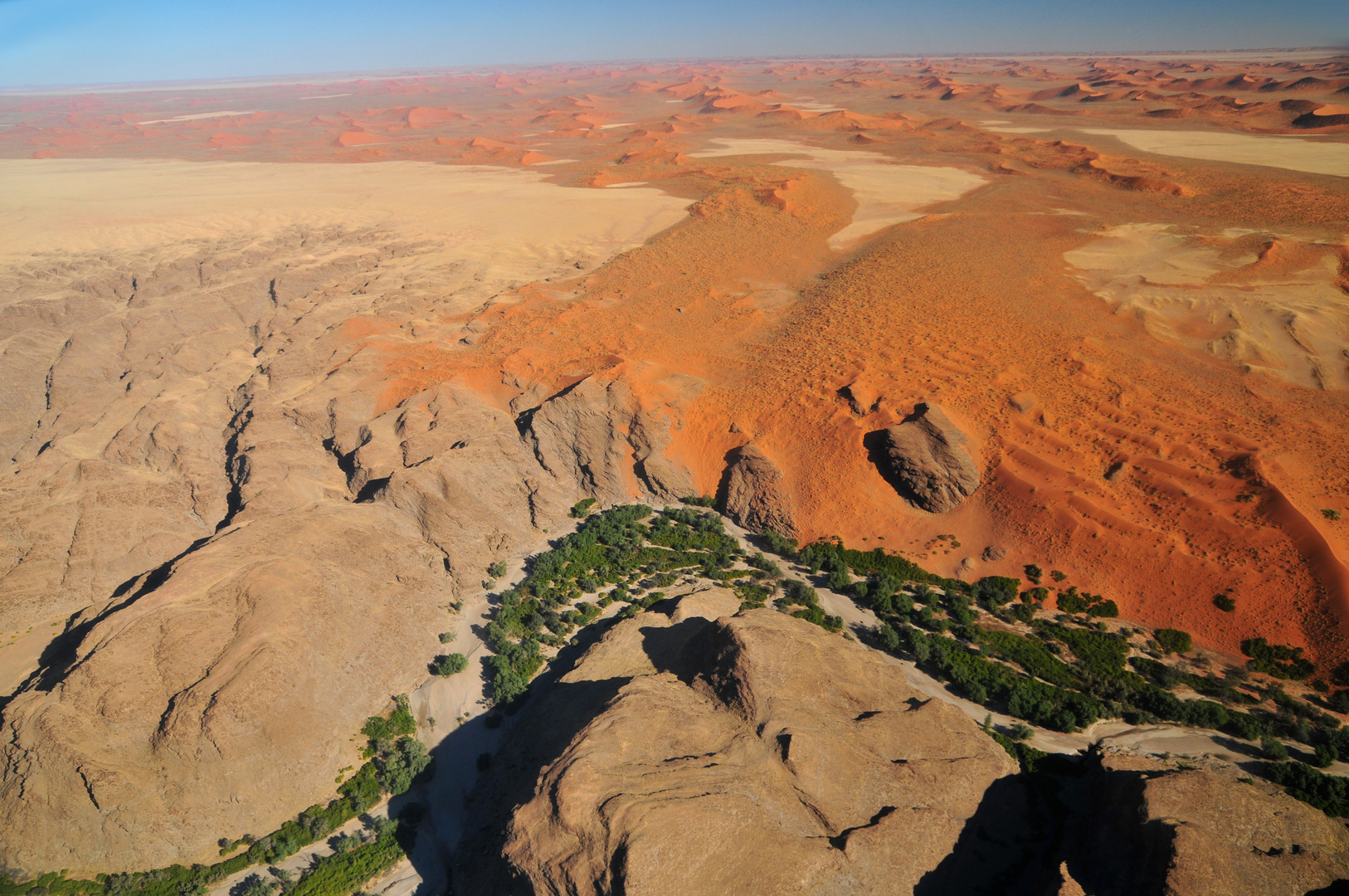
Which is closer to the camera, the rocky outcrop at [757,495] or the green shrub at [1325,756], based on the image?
the green shrub at [1325,756]

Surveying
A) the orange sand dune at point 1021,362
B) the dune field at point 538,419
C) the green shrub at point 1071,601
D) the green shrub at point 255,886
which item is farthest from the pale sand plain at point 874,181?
the green shrub at point 255,886

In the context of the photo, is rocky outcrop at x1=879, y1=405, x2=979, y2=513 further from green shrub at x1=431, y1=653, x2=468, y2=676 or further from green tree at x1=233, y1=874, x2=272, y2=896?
green tree at x1=233, y1=874, x2=272, y2=896

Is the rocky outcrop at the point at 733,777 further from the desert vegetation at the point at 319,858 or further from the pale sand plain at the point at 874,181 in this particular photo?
the pale sand plain at the point at 874,181

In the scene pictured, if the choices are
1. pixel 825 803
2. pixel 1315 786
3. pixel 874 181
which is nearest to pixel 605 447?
pixel 825 803

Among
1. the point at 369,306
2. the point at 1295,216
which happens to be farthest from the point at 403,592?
the point at 1295,216

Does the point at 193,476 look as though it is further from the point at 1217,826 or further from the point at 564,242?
the point at 564,242

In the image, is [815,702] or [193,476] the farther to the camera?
[193,476]
